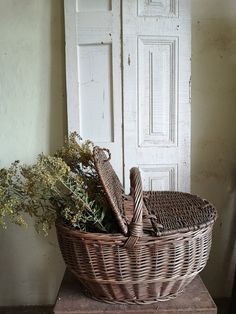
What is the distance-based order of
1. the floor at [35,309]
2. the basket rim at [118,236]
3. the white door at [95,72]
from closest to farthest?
the basket rim at [118,236] < the white door at [95,72] < the floor at [35,309]

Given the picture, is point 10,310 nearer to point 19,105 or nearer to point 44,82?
point 19,105

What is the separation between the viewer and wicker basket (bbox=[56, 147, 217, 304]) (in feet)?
3.12

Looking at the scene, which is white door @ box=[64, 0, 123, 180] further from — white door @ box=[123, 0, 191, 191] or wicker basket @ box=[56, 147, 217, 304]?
wicker basket @ box=[56, 147, 217, 304]

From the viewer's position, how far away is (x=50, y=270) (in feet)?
5.29

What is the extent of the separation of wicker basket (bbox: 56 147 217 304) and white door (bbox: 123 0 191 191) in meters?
0.47

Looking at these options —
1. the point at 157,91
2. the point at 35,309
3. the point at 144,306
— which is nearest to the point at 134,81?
the point at 157,91

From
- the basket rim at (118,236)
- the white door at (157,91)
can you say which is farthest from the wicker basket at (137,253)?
the white door at (157,91)

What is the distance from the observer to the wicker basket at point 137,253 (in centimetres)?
95

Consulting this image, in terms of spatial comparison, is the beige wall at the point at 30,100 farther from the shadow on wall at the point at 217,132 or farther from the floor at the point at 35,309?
the shadow on wall at the point at 217,132

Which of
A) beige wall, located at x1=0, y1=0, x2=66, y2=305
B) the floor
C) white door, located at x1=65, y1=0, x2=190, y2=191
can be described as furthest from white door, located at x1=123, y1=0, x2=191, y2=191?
the floor

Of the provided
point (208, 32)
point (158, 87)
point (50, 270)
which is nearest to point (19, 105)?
point (158, 87)

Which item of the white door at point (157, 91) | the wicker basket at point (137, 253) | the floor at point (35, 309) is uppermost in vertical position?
the white door at point (157, 91)

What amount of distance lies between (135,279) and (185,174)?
26.2 inches

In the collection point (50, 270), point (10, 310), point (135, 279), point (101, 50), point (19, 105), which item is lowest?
point (10, 310)
